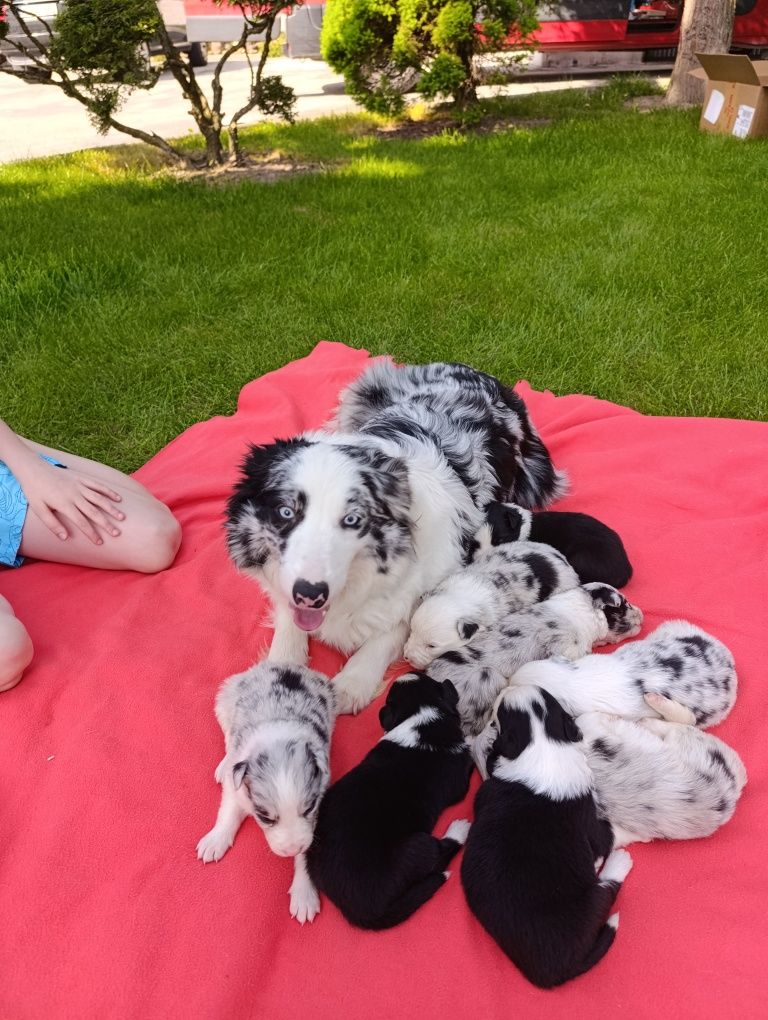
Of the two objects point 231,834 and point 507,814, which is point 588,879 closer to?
point 507,814

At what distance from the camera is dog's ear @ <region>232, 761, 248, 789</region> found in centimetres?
238

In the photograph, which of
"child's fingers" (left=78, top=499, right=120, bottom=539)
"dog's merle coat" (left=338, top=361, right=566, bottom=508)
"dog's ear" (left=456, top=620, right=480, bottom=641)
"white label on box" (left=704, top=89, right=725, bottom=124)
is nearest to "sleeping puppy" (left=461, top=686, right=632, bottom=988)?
"dog's ear" (left=456, top=620, right=480, bottom=641)

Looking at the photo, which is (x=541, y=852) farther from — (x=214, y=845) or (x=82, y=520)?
(x=82, y=520)

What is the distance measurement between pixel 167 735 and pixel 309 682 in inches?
23.5

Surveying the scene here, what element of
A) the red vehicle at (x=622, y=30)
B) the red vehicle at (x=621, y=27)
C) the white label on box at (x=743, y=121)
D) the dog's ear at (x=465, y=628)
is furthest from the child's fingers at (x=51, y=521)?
the red vehicle at (x=621, y=27)

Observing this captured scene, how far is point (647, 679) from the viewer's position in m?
2.74

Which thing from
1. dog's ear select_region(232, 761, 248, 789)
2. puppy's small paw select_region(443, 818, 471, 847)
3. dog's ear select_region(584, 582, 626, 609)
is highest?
dog's ear select_region(232, 761, 248, 789)

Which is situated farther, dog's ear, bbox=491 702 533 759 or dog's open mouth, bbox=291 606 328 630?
dog's open mouth, bbox=291 606 328 630

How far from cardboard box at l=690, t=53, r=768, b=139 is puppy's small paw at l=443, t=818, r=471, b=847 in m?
9.01

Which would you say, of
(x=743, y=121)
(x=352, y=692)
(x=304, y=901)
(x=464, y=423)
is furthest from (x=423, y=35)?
(x=304, y=901)

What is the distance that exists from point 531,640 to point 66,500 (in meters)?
2.15

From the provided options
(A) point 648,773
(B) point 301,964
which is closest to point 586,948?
(A) point 648,773

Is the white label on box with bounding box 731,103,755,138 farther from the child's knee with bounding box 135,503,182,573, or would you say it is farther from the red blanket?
the child's knee with bounding box 135,503,182,573

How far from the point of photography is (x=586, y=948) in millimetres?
2109
